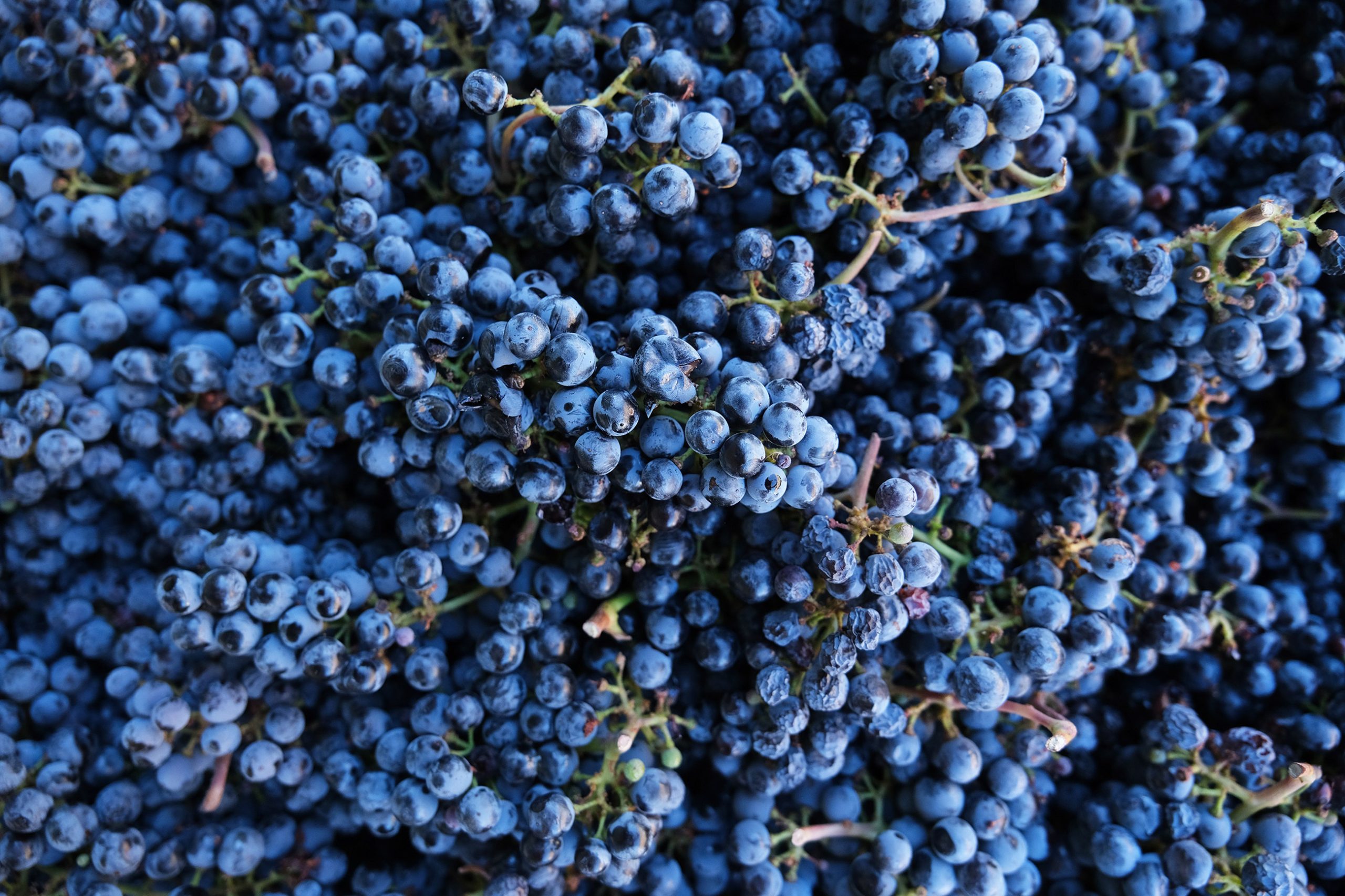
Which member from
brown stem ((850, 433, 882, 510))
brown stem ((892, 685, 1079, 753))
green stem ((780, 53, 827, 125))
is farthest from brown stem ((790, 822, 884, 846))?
green stem ((780, 53, 827, 125))

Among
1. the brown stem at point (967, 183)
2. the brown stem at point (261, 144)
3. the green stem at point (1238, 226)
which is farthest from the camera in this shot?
Result: the brown stem at point (261, 144)

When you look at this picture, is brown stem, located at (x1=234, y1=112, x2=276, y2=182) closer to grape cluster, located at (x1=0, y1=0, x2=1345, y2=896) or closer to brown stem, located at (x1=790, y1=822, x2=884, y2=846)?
grape cluster, located at (x1=0, y1=0, x2=1345, y2=896)

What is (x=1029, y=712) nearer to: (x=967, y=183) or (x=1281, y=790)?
(x=1281, y=790)

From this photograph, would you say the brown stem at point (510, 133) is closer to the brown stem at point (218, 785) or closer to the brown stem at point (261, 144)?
the brown stem at point (261, 144)

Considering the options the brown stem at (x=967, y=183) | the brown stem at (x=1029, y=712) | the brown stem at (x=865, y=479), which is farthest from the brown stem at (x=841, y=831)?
the brown stem at (x=967, y=183)

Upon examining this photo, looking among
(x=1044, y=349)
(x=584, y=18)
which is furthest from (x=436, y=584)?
(x=1044, y=349)

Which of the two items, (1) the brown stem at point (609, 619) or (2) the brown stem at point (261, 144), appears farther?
(2) the brown stem at point (261, 144)

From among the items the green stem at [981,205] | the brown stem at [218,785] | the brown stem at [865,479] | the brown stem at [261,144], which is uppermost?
the green stem at [981,205]
